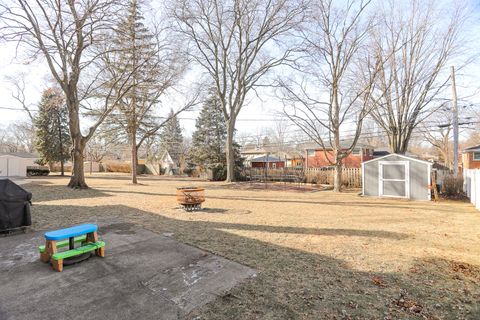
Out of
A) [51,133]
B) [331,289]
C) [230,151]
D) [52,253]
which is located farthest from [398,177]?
[51,133]

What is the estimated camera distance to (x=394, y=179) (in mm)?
12672

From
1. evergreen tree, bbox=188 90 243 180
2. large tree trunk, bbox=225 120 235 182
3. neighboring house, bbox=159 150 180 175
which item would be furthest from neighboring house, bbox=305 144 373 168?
neighboring house, bbox=159 150 180 175

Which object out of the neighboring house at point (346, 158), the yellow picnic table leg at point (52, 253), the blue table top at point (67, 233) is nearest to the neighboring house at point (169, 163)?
the neighboring house at point (346, 158)

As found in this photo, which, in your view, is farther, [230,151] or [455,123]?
[230,151]

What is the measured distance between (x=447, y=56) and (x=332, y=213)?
1585 centimetres

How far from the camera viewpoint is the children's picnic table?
3.72 meters

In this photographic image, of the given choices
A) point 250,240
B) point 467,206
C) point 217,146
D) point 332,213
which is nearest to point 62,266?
point 250,240

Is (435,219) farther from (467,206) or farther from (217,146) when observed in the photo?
(217,146)

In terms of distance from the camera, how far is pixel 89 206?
906cm

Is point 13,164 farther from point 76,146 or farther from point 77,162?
point 76,146

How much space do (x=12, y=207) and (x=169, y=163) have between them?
3425cm

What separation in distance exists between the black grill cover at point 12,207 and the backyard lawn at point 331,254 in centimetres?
55

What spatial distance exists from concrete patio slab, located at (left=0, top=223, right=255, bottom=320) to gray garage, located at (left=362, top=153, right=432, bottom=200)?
1152 centimetres

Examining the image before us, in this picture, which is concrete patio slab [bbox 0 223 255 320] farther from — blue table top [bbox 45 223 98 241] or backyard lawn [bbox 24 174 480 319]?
blue table top [bbox 45 223 98 241]
